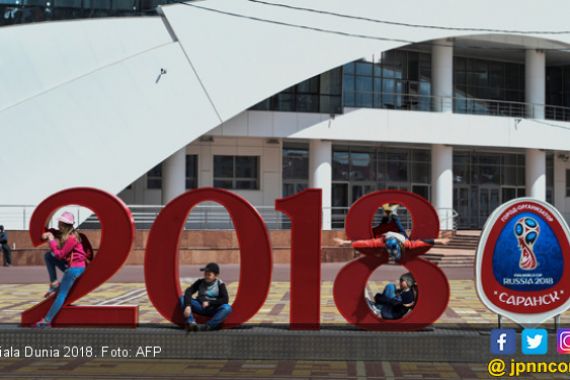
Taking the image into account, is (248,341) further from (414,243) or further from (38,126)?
(38,126)

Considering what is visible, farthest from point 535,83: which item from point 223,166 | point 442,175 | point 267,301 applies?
point 267,301

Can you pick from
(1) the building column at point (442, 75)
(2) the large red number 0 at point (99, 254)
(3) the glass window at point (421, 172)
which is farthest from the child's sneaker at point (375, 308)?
(3) the glass window at point (421, 172)

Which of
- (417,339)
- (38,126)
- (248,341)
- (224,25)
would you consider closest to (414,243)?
(417,339)

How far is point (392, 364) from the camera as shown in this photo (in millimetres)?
8844

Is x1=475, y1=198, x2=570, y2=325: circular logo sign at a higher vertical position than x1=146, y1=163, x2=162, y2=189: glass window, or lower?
lower

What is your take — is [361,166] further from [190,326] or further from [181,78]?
[190,326]

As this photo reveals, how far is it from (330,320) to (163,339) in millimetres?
3589

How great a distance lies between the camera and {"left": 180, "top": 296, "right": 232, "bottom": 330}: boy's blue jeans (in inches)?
371

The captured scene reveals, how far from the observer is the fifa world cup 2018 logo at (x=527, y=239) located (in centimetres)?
950

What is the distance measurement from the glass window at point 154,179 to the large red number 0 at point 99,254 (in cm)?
2222

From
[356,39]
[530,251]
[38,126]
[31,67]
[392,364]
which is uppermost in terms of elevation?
[356,39]

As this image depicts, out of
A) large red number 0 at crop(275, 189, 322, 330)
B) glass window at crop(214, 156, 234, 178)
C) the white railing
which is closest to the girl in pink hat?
large red number 0 at crop(275, 189, 322, 330)

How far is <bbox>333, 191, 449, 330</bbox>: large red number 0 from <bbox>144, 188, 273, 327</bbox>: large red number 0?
3.66 ft

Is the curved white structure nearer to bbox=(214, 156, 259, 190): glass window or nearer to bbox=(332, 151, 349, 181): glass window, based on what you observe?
bbox=(214, 156, 259, 190): glass window
